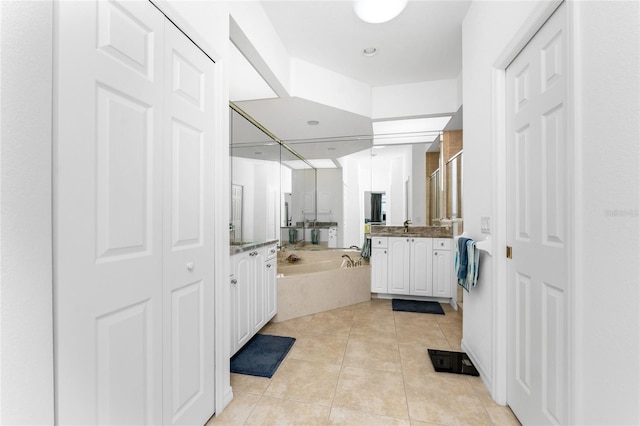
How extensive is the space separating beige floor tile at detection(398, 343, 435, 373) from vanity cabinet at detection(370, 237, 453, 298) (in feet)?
4.37

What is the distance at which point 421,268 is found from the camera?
3.79 m

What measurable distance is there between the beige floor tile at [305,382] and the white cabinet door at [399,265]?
6.26 ft

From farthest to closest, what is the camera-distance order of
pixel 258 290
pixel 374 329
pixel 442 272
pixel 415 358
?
pixel 442 272
pixel 374 329
pixel 258 290
pixel 415 358

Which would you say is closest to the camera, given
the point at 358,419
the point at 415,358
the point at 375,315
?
the point at 358,419

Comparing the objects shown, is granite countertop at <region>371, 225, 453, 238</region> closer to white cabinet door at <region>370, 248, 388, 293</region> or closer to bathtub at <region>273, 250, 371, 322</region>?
white cabinet door at <region>370, 248, 388, 293</region>

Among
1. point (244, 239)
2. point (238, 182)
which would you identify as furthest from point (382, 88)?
point (244, 239)

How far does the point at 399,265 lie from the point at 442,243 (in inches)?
24.5

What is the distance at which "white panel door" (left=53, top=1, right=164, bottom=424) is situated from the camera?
849 millimetres

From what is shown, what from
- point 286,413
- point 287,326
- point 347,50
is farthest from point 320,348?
point 347,50

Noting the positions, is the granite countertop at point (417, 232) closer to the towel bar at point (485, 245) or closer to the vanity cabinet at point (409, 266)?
the vanity cabinet at point (409, 266)

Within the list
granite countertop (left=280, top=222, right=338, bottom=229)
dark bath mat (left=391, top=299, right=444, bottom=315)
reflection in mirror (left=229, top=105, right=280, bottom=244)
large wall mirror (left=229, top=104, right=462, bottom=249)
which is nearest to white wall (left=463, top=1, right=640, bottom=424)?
reflection in mirror (left=229, top=105, right=280, bottom=244)

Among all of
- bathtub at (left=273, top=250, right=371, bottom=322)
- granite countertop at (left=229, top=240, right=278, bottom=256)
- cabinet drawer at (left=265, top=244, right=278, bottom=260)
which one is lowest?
bathtub at (left=273, top=250, right=371, bottom=322)

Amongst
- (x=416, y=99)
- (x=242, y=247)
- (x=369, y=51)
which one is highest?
(x=369, y=51)

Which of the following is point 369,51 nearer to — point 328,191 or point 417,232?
point 417,232
